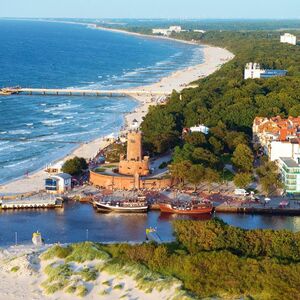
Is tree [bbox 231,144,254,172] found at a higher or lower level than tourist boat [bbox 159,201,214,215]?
higher

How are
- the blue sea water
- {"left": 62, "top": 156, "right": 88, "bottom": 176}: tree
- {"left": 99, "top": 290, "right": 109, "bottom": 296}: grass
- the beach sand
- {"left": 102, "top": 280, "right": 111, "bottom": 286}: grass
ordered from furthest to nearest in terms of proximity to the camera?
the blue sea water
{"left": 62, "top": 156, "right": 88, "bottom": 176}: tree
{"left": 102, "top": 280, "right": 111, "bottom": 286}: grass
{"left": 99, "top": 290, "right": 109, "bottom": 296}: grass
the beach sand

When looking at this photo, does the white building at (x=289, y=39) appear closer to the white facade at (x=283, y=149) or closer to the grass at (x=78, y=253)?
the white facade at (x=283, y=149)

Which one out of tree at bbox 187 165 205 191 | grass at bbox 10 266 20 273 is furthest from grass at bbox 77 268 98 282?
tree at bbox 187 165 205 191

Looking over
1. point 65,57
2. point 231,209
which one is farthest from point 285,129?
point 65,57

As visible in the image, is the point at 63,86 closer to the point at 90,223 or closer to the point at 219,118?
the point at 219,118

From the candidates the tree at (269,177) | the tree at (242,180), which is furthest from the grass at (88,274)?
the tree at (269,177)

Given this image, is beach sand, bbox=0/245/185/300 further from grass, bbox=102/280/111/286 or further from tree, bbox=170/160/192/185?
tree, bbox=170/160/192/185
